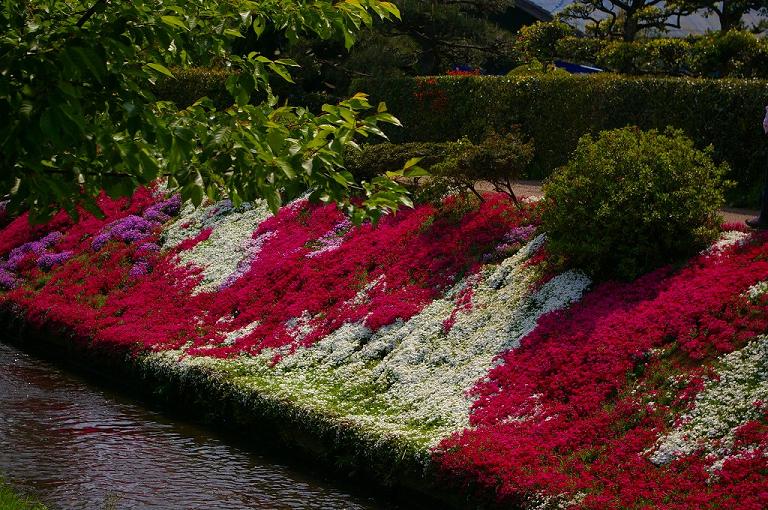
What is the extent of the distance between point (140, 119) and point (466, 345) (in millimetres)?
9759

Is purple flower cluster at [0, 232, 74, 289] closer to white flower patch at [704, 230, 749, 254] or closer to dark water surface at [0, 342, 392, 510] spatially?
dark water surface at [0, 342, 392, 510]

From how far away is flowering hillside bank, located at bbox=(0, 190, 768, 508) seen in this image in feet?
38.2

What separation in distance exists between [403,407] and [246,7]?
26.0ft

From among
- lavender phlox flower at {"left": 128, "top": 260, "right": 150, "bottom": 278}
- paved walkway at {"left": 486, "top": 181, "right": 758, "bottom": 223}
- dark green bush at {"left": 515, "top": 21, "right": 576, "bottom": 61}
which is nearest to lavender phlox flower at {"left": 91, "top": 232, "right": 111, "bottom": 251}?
lavender phlox flower at {"left": 128, "top": 260, "right": 150, "bottom": 278}

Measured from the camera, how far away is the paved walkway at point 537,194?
1841 cm

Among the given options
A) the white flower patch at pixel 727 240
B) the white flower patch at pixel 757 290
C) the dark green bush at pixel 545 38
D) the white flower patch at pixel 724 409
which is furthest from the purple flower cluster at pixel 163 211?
the white flower patch at pixel 724 409

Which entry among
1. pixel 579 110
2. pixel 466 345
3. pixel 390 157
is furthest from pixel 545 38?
pixel 466 345

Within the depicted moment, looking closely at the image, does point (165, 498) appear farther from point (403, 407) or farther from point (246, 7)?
point (246, 7)

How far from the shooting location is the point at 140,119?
6656 millimetres

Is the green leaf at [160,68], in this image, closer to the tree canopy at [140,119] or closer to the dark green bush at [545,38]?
the tree canopy at [140,119]

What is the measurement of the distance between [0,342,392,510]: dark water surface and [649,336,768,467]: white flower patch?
3.74 metres

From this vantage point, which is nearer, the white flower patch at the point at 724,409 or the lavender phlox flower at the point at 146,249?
the white flower patch at the point at 724,409

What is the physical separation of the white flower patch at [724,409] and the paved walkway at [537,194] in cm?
547

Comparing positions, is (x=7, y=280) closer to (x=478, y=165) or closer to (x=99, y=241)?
(x=99, y=241)
